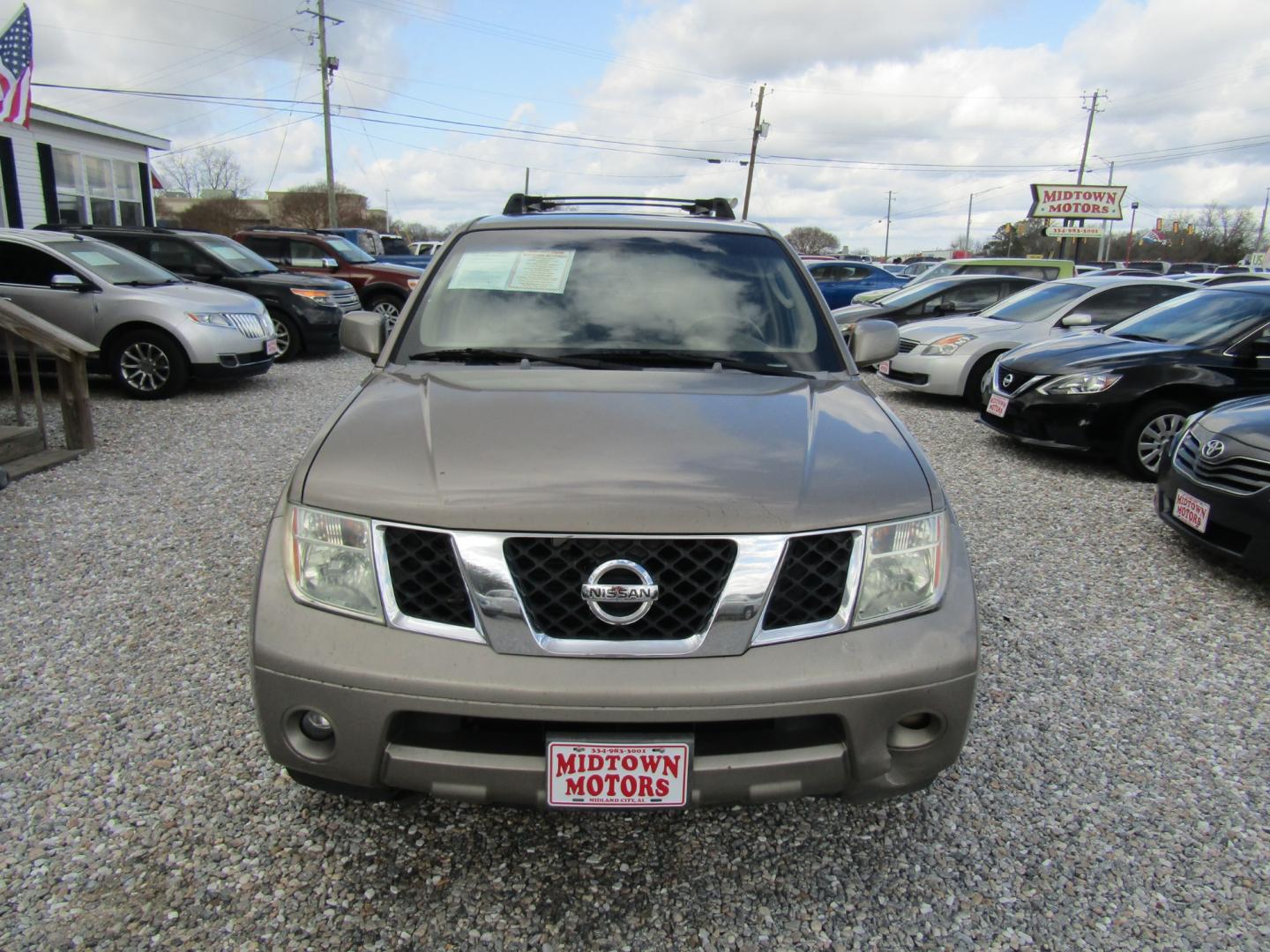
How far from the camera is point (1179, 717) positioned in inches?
121

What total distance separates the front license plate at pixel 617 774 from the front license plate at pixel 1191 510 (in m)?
3.75

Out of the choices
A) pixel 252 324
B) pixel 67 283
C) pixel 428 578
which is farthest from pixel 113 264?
pixel 428 578

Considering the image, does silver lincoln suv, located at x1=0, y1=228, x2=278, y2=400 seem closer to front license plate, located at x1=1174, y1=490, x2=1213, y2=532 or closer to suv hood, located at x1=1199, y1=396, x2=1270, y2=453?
front license plate, located at x1=1174, y1=490, x2=1213, y2=532

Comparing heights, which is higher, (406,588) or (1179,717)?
(406,588)

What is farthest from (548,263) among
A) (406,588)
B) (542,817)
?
(542,817)

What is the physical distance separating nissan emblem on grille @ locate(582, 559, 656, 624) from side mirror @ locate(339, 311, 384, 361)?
6.07 ft

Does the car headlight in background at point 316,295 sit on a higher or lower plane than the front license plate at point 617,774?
higher

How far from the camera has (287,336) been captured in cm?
1155

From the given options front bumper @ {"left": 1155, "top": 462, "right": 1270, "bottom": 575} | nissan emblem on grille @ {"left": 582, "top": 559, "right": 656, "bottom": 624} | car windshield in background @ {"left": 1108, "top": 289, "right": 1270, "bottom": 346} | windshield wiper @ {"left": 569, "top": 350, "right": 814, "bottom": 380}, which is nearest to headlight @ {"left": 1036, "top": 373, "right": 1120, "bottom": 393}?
car windshield in background @ {"left": 1108, "top": 289, "right": 1270, "bottom": 346}

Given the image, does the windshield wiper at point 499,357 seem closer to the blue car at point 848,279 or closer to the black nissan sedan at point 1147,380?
the black nissan sedan at point 1147,380

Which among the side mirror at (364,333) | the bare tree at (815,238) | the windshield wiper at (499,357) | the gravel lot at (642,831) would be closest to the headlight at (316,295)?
the gravel lot at (642,831)

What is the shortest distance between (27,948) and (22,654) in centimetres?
176

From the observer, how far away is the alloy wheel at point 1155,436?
20.9 feet

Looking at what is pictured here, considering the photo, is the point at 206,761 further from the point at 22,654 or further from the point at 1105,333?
the point at 1105,333
